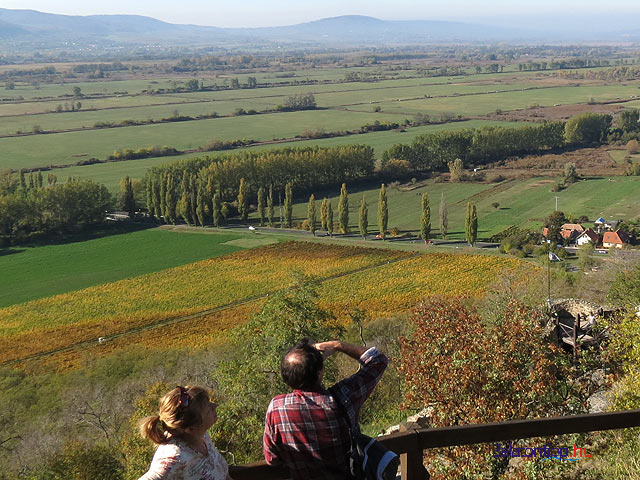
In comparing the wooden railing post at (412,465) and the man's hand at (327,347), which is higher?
the man's hand at (327,347)

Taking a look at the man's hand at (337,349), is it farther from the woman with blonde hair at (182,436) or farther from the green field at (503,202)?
the green field at (503,202)

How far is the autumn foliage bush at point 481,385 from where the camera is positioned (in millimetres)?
8273

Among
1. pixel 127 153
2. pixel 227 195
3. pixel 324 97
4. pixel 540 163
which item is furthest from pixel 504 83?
pixel 227 195

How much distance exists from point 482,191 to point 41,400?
196 ft

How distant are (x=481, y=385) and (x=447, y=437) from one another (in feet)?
19.1

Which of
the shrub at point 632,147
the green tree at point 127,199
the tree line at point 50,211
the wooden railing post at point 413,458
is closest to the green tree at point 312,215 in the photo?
the green tree at point 127,199

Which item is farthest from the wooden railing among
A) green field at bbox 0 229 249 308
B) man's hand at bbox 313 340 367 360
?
green field at bbox 0 229 249 308

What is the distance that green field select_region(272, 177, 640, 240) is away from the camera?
217 ft

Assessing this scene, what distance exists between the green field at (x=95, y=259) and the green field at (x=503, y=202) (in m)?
13.8

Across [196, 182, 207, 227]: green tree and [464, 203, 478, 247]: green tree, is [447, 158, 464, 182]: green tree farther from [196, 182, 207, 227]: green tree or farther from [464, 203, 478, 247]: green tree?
[196, 182, 207, 227]: green tree

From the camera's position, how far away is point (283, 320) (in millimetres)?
18812

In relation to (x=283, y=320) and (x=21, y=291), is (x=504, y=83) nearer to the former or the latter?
(x=21, y=291)

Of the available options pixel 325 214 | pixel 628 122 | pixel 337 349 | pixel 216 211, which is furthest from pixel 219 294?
pixel 628 122

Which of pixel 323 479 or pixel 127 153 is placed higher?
pixel 323 479
